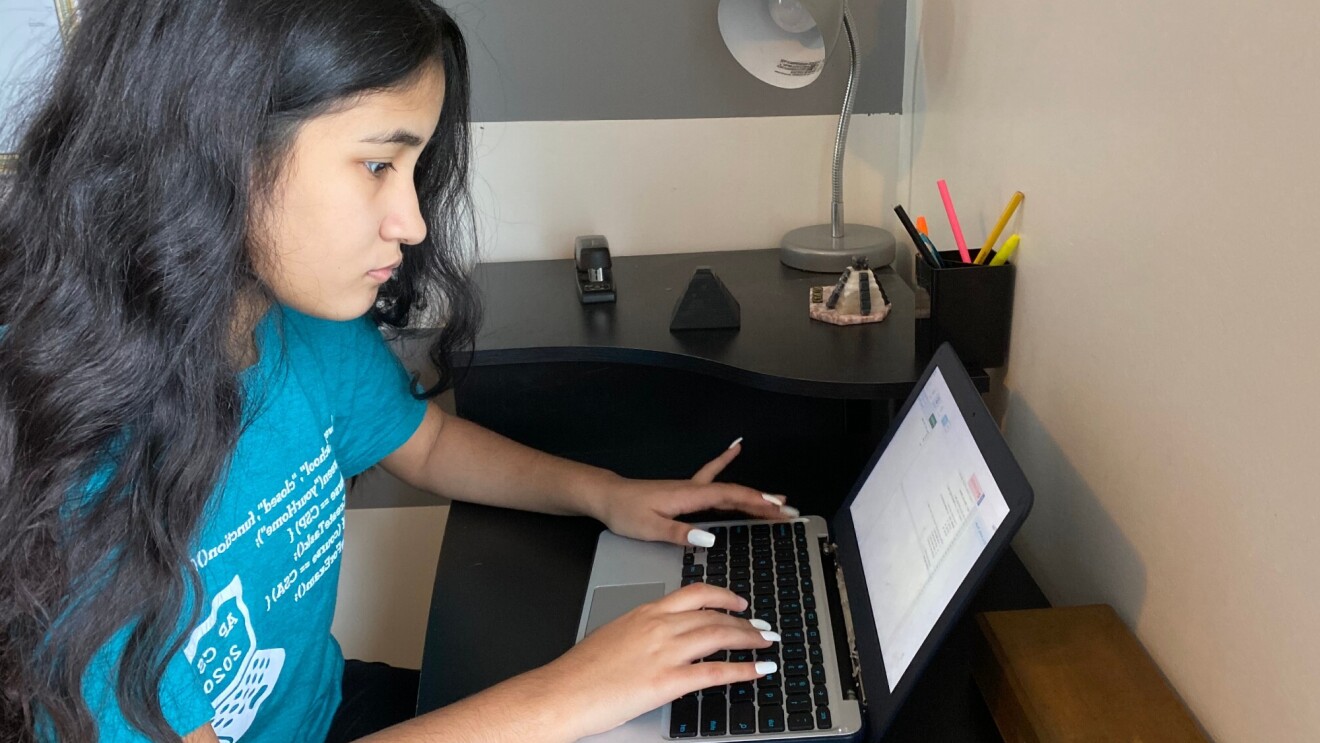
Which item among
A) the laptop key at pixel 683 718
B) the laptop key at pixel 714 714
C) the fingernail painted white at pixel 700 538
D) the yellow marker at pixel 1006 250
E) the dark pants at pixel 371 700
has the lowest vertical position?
the dark pants at pixel 371 700

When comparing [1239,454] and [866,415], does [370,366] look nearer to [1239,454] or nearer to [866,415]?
[866,415]

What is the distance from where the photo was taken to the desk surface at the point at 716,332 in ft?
3.49

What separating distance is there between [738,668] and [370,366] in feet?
1.69

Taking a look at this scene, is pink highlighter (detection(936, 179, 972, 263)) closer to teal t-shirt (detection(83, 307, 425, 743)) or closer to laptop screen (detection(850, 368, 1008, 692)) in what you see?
laptop screen (detection(850, 368, 1008, 692))

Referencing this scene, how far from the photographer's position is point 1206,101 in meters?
0.64

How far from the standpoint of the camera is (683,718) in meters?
0.78

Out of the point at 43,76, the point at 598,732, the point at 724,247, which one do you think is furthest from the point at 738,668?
the point at 724,247

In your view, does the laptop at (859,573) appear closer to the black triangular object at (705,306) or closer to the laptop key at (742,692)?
the laptop key at (742,692)

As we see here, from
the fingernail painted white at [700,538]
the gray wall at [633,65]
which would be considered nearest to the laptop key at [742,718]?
the fingernail painted white at [700,538]

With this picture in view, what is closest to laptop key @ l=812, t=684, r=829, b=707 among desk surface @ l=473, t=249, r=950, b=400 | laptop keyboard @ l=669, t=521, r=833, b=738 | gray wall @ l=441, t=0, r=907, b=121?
laptop keyboard @ l=669, t=521, r=833, b=738

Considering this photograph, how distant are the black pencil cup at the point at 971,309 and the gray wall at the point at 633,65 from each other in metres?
0.52

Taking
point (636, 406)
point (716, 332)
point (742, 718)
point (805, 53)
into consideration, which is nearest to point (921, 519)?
point (742, 718)

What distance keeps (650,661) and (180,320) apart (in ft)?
1.34

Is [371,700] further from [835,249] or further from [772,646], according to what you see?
[835,249]
